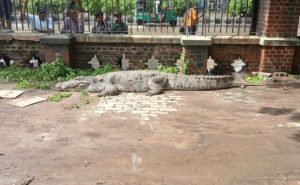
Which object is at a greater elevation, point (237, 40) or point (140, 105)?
point (237, 40)

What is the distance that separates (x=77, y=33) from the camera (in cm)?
923

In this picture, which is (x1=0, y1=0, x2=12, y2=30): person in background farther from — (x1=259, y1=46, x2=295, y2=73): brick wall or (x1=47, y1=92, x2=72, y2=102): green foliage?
(x1=259, y1=46, x2=295, y2=73): brick wall

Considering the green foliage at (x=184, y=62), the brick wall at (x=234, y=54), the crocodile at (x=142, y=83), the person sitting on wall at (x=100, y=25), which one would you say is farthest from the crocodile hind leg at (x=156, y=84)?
the person sitting on wall at (x=100, y=25)

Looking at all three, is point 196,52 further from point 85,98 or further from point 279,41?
point 85,98

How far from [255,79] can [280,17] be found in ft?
5.16

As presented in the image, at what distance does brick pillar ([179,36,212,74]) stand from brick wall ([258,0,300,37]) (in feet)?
4.97

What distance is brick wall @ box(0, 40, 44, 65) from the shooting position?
9273 mm

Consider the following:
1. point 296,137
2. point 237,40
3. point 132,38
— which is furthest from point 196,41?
point 296,137

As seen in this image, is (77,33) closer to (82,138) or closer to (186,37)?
(186,37)

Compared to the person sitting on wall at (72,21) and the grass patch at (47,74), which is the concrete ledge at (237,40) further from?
the person sitting on wall at (72,21)

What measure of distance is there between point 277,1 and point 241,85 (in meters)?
2.13

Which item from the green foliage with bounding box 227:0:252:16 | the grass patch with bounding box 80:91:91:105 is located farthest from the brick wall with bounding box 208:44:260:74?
the grass patch with bounding box 80:91:91:105

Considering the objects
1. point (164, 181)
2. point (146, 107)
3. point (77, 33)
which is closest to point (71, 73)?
point (77, 33)

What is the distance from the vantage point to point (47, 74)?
8.78m
